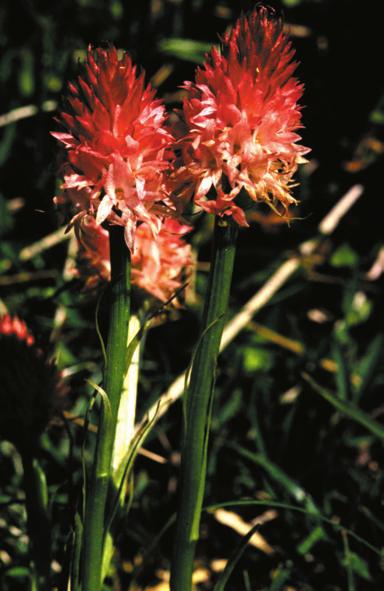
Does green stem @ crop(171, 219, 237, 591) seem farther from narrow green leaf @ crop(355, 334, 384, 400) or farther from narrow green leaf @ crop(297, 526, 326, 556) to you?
narrow green leaf @ crop(355, 334, 384, 400)

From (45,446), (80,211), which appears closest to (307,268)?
(45,446)

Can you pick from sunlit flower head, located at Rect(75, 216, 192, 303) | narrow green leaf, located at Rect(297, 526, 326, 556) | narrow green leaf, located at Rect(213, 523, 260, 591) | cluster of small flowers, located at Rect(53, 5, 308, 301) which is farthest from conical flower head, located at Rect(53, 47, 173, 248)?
narrow green leaf, located at Rect(297, 526, 326, 556)

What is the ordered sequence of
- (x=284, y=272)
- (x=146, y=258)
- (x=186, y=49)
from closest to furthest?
(x=146, y=258) < (x=284, y=272) < (x=186, y=49)

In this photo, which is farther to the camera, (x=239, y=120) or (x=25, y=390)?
(x=25, y=390)

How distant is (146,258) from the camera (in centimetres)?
73

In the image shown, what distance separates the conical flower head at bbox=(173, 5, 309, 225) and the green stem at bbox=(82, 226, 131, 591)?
8 cm

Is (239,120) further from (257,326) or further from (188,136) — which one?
(257,326)

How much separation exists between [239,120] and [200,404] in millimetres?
236

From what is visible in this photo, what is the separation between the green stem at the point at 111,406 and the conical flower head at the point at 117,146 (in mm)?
30

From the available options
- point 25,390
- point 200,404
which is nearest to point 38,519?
point 25,390

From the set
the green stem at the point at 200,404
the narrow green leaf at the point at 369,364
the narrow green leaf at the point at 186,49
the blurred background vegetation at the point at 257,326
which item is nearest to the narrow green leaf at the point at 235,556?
the green stem at the point at 200,404

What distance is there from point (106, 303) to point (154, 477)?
454 millimetres

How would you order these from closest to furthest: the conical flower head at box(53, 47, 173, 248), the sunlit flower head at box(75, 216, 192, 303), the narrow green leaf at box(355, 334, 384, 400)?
the conical flower head at box(53, 47, 173, 248) → the sunlit flower head at box(75, 216, 192, 303) → the narrow green leaf at box(355, 334, 384, 400)

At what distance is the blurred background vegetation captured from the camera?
3.30 feet
